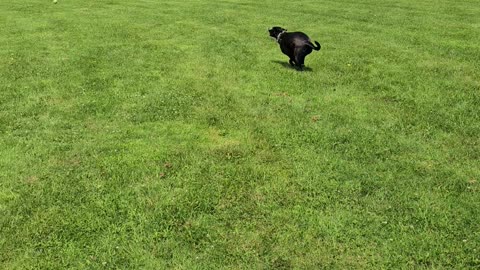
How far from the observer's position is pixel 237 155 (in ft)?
27.0

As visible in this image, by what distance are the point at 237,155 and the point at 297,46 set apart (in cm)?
558

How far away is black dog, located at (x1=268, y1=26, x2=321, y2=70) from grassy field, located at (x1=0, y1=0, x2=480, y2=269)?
67 cm

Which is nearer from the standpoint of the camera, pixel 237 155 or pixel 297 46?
pixel 237 155

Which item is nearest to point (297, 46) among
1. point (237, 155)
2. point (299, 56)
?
point (299, 56)

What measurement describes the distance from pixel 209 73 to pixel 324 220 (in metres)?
7.45

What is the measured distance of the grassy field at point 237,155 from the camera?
5.91m

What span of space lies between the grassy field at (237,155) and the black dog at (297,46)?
67 cm

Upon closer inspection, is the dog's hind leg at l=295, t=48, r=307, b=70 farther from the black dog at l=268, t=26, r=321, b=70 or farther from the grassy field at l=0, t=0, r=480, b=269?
the grassy field at l=0, t=0, r=480, b=269

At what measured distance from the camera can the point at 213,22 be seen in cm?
1994

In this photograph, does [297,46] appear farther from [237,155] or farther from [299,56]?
[237,155]

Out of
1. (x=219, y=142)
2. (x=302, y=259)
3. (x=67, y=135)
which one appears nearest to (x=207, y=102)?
(x=219, y=142)

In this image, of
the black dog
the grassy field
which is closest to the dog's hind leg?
the black dog

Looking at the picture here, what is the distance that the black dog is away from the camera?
12656 millimetres

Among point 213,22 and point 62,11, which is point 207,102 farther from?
point 62,11
